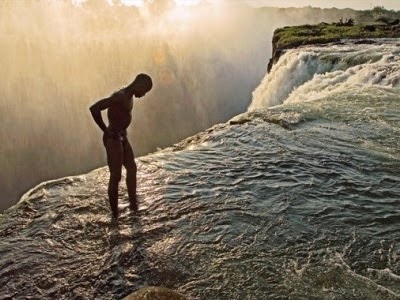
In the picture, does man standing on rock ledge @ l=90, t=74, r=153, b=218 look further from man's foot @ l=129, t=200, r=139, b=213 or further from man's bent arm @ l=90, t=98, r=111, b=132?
man's foot @ l=129, t=200, r=139, b=213

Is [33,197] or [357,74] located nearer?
[33,197]

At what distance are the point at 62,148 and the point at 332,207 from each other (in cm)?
6065

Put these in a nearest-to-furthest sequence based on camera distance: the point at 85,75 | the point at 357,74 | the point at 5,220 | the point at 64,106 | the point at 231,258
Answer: the point at 231,258
the point at 5,220
the point at 357,74
the point at 64,106
the point at 85,75

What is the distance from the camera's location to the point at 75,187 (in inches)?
340

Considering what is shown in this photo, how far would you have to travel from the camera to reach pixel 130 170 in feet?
23.9

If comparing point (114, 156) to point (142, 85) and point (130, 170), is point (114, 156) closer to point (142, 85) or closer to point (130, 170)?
point (130, 170)

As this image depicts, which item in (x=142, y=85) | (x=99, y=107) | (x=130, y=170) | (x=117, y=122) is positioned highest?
(x=142, y=85)

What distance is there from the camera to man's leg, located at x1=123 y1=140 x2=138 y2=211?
7.05 m

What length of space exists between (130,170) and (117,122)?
0.92 metres

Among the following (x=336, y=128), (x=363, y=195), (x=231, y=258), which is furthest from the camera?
(x=336, y=128)

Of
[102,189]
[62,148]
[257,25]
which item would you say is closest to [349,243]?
[102,189]

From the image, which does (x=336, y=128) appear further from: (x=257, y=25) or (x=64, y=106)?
(x=257, y=25)

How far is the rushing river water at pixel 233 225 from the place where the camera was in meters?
5.54

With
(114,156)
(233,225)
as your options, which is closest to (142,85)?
(114,156)
